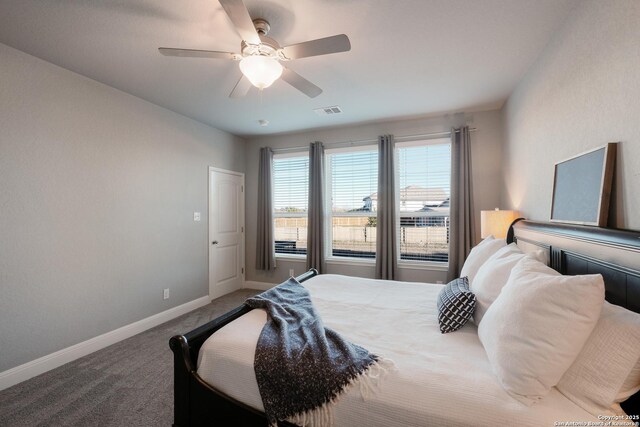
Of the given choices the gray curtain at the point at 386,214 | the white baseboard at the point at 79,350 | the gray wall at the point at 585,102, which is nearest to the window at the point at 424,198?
the gray curtain at the point at 386,214

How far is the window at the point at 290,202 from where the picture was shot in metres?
4.66

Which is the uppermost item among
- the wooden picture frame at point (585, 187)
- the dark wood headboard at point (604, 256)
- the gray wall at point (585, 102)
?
the gray wall at point (585, 102)

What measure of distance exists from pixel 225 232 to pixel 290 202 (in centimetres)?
→ 119

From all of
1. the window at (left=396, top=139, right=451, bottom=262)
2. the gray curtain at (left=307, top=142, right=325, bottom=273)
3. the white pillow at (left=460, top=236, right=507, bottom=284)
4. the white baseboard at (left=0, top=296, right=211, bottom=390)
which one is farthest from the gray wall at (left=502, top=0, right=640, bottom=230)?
the white baseboard at (left=0, top=296, right=211, bottom=390)

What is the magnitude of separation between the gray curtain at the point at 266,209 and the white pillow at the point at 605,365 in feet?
13.3

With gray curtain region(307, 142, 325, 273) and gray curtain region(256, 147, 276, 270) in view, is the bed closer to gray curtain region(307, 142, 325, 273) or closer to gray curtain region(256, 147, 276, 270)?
gray curtain region(307, 142, 325, 273)

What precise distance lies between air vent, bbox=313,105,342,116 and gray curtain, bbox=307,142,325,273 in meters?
0.69

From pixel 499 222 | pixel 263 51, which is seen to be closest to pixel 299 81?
pixel 263 51

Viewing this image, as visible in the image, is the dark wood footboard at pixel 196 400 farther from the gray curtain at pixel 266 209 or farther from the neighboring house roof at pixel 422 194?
the neighboring house roof at pixel 422 194

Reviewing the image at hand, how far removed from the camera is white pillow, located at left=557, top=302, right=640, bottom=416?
0.92 metres

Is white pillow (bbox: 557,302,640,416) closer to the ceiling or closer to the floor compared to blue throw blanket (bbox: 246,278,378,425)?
closer to the ceiling

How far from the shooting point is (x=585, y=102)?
1.64m

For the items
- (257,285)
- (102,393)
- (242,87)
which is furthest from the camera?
(257,285)

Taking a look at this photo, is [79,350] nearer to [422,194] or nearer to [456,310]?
[456,310]
